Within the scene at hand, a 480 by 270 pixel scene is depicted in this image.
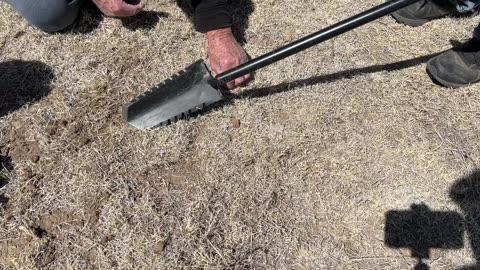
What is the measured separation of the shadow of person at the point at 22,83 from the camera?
6.39 feet

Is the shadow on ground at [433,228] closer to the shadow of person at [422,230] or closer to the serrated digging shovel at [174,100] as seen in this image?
the shadow of person at [422,230]

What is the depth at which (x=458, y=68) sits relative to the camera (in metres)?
2.17

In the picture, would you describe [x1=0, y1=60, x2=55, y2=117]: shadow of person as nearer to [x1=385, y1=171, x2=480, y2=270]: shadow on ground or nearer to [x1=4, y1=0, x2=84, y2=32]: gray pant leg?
[x1=4, y1=0, x2=84, y2=32]: gray pant leg

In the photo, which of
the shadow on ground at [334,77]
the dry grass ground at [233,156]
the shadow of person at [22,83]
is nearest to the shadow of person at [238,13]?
the dry grass ground at [233,156]

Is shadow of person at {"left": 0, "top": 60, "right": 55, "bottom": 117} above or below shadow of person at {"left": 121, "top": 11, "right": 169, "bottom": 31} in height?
above

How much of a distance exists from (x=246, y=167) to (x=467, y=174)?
0.97 m

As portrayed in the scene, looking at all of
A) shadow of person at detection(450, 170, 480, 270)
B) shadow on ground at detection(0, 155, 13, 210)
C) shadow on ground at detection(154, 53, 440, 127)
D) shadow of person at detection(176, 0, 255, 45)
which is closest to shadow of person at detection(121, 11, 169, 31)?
shadow of person at detection(176, 0, 255, 45)

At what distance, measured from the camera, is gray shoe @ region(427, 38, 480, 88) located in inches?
85.3

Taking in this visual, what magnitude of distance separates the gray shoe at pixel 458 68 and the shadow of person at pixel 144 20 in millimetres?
1355

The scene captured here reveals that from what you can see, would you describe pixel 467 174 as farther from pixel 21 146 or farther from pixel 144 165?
pixel 21 146

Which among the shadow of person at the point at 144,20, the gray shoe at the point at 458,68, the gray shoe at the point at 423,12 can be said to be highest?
the shadow of person at the point at 144,20

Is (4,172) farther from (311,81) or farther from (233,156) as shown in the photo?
(311,81)

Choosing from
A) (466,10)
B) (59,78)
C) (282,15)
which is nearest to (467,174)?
(466,10)

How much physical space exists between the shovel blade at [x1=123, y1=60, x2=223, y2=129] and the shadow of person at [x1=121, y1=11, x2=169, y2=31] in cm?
48
